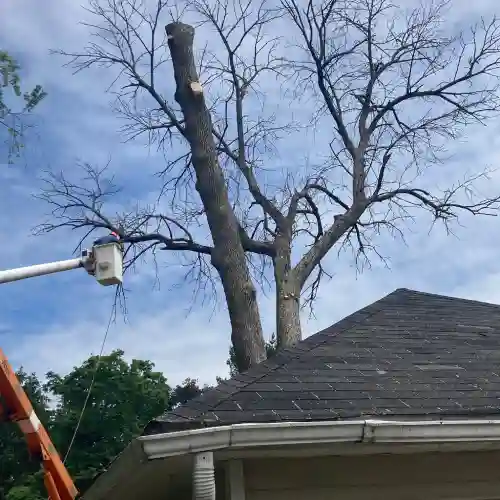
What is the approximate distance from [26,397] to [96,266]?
230 centimetres

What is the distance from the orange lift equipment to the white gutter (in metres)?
2.48

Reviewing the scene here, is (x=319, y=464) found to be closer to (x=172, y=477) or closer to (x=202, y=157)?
(x=172, y=477)

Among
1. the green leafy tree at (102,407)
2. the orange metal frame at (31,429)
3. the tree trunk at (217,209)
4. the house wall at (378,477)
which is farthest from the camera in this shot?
the green leafy tree at (102,407)

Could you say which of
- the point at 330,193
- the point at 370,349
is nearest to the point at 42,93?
the point at 370,349

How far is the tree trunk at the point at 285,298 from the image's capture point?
11312 millimetres

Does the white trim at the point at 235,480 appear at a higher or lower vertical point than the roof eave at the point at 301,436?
lower

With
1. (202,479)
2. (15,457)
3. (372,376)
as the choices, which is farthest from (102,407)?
(202,479)

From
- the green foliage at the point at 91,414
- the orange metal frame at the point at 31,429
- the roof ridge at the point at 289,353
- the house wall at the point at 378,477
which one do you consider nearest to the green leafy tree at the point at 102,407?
the green foliage at the point at 91,414

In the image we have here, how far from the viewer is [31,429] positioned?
775 centimetres

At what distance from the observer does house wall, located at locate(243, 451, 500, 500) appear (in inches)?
186

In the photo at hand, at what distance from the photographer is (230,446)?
4.20 meters

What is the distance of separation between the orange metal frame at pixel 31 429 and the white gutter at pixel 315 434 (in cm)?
379

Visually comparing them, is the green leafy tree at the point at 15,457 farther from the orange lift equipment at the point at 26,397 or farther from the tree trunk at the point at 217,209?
the orange lift equipment at the point at 26,397

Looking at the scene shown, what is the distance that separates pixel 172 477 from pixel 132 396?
20.1 meters
